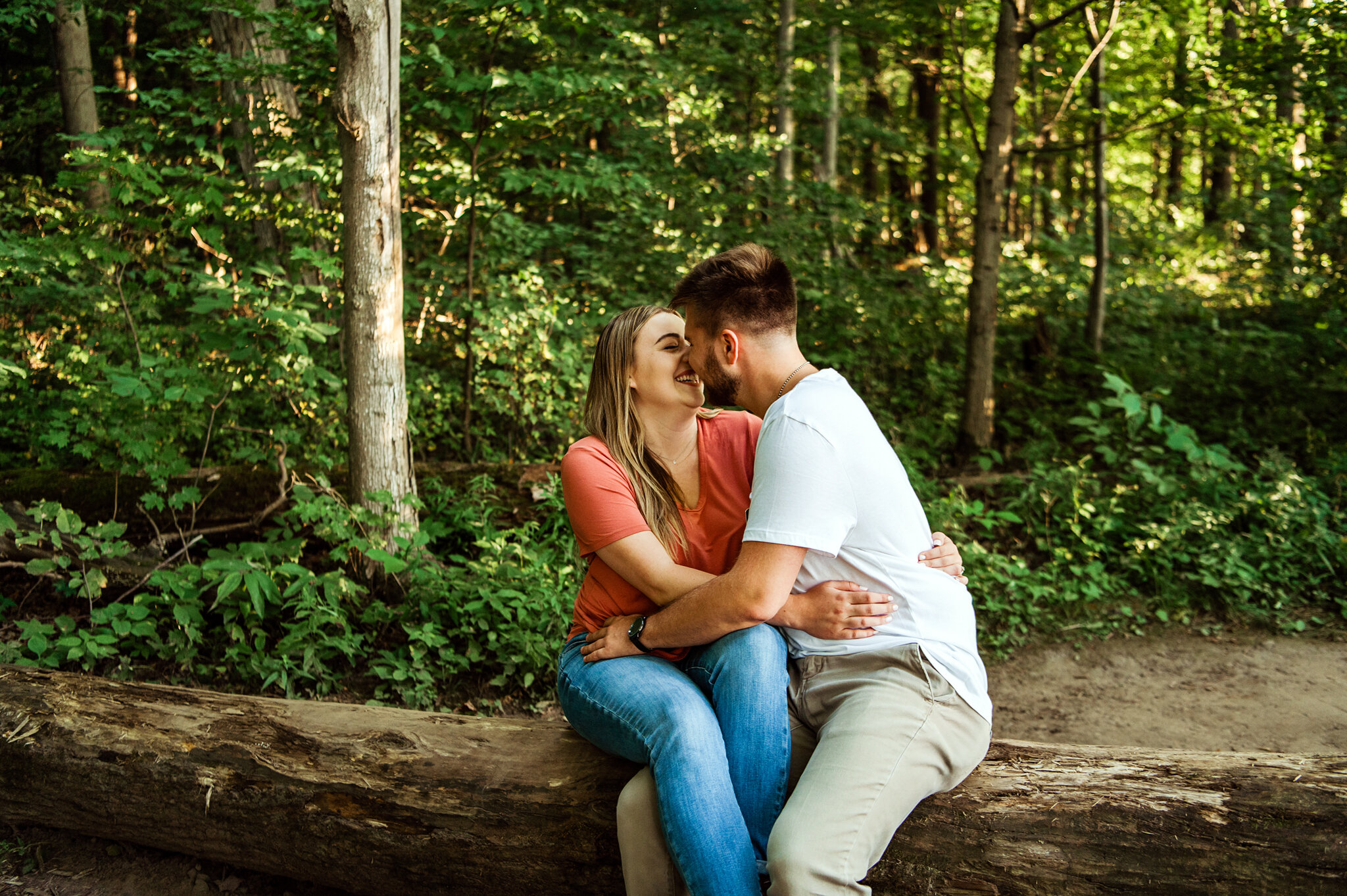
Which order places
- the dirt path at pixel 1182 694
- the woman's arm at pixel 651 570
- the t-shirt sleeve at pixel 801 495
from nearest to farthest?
the t-shirt sleeve at pixel 801 495 → the woman's arm at pixel 651 570 → the dirt path at pixel 1182 694

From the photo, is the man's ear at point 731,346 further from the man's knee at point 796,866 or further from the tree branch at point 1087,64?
the tree branch at point 1087,64

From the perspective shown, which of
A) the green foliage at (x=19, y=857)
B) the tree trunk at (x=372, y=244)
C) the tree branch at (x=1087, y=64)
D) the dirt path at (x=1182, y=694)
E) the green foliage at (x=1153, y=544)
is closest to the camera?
the green foliage at (x=19, y=857)

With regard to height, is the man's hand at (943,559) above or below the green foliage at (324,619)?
above

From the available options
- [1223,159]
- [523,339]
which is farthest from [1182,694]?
[1223,159]

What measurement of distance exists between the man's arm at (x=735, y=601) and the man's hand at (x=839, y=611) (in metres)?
0.07

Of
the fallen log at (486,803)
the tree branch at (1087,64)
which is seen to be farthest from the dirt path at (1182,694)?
the tree branch at (1087,64)

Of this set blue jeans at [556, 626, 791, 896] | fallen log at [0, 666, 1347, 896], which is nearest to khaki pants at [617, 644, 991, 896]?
blue jeans at [556, 626, 791, 896]

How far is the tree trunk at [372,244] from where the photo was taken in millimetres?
3797

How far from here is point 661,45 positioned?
415 inches

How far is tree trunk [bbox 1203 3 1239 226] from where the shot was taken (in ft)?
24.0

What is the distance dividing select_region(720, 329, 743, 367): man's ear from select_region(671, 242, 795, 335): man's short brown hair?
2cm

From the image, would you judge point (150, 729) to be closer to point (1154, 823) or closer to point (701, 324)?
point (701, 324)

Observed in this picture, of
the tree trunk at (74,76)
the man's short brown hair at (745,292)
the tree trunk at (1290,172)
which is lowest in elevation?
the man's short brown hair at (745,292)

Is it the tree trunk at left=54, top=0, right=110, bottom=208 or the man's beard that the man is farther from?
the tree trunk at left=54, top=0, right=110, bottom=208
